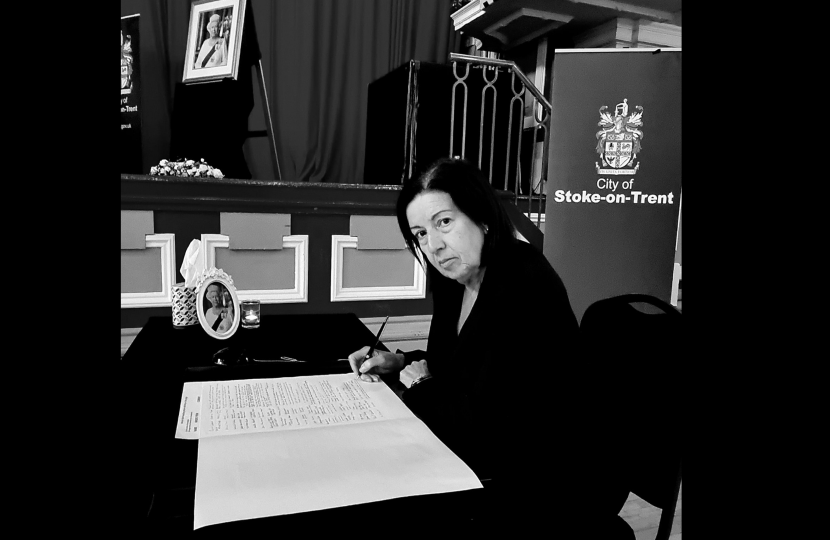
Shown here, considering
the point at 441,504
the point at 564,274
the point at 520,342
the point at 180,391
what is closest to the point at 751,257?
the point at 441,504

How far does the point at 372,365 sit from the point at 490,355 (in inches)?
9.2

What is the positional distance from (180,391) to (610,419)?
0.75 m

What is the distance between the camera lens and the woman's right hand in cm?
106

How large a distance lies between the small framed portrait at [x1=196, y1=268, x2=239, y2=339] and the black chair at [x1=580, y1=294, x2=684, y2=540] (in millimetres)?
1038

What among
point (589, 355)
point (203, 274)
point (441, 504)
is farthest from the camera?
point (203, 274)

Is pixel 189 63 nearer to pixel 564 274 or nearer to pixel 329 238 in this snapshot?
pixel 329 238

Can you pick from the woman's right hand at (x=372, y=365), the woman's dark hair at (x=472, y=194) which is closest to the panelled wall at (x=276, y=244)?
the woman's dark hair at (x=472, y=194)

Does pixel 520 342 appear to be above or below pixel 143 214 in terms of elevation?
below

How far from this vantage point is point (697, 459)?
21cm

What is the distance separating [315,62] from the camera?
4.64 m

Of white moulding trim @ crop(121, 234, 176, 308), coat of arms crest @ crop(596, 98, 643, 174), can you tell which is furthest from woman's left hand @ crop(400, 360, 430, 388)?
white moulding trim @ crop(121, 234, 176, 308)

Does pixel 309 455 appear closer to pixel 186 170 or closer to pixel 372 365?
pixel 372 365

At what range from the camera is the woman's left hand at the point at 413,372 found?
111cm

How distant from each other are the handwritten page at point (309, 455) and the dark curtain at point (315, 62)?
13.0 ft
